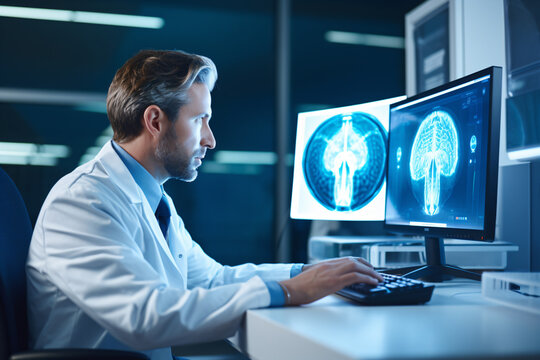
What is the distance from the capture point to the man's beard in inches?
54.4

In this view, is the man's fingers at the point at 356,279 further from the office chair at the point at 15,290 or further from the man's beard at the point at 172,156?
the man's beard at the point at 172,156

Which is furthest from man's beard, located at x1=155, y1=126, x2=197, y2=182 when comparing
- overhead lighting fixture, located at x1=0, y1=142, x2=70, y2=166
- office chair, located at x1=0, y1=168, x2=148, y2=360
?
overhead lighting fixture, located at x1=0, y1=142, x2=70, y2=166

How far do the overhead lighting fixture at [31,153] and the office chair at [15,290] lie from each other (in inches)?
49.1

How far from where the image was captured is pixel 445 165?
4.37ft

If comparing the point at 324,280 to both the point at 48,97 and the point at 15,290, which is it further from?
the point at 48,97

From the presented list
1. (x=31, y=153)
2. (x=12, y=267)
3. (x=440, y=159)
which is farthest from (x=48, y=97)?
(x=440, y=159)

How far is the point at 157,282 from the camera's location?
94 cm

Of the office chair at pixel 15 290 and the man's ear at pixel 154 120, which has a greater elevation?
the man's ear at pixel 154 120

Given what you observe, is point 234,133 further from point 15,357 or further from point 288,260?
point 15,357

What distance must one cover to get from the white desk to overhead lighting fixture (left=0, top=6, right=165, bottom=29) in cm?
190

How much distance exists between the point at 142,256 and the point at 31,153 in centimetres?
159

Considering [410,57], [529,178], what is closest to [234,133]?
[410,57]

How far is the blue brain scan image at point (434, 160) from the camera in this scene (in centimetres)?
131

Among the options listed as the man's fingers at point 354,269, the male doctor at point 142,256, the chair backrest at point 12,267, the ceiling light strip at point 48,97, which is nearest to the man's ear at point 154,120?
the male doctor at point 142,256
